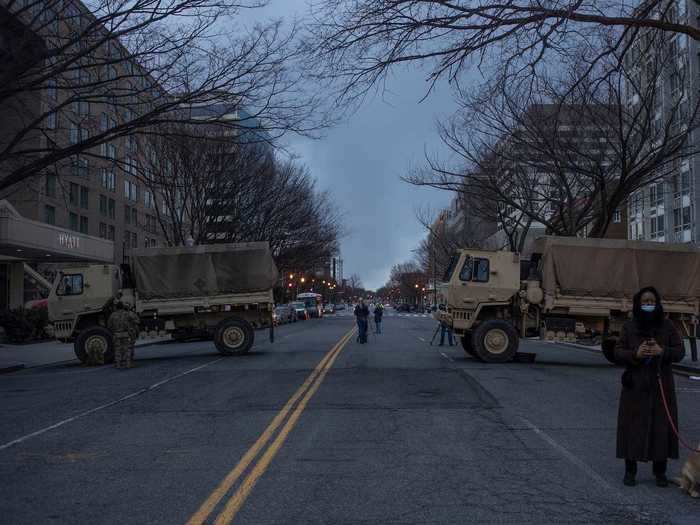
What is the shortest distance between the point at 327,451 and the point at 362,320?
20.2 meters

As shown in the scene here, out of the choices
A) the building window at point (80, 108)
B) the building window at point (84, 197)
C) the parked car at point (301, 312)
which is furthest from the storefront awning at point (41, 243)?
the parked car at point (301, 312)

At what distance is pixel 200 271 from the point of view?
22766mm

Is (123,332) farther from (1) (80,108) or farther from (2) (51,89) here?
(1) (80,108)

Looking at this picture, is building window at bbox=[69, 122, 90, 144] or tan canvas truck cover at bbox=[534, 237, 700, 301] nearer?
tan canvas truck cover at bbox=[534, 237, 700, 301]

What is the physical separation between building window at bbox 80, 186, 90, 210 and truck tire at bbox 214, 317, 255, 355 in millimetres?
34493

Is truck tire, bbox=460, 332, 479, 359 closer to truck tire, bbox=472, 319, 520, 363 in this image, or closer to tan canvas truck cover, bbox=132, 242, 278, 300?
truck tire, bbox=472, 319, 520, 363

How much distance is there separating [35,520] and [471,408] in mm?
7153

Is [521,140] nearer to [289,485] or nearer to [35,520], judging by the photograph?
[289,485]

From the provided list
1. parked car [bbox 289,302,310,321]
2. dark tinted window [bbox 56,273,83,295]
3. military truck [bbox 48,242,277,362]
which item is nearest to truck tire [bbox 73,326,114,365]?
military truck [bbox 48,242,277,362]

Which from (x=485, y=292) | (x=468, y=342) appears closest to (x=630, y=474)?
(x=485, y=292)

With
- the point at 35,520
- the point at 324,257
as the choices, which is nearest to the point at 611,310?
the point at 35,520

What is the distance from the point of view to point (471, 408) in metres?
11.5

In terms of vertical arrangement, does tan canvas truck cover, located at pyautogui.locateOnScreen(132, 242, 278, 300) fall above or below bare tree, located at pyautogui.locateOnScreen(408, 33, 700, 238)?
below

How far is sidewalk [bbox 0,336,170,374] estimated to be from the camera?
884 inches
